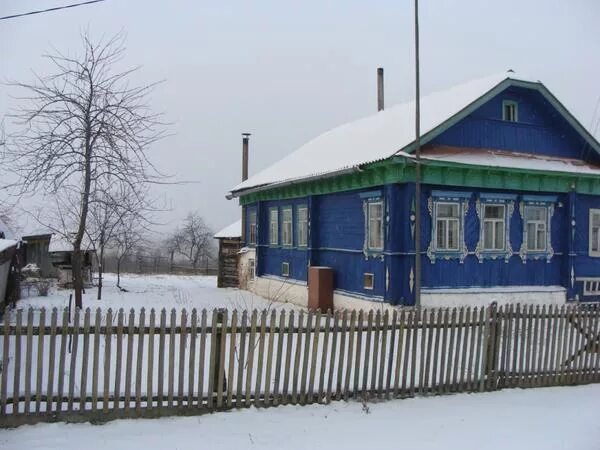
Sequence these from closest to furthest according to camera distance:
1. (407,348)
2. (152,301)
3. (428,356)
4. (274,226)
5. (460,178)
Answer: (407,348), (428,356), (460,178), (152,301), (274,226)

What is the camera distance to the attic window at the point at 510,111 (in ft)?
53.6

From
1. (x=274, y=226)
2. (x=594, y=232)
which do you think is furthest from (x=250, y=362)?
(x=274, y=226)

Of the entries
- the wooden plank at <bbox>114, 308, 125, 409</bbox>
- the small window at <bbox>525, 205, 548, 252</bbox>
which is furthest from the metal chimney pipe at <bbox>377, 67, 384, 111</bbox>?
the wooden plank at <bbox>114, 308, 125, 409</bbox>

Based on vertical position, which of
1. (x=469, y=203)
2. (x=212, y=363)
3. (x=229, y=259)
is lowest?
(x=212, y=363)

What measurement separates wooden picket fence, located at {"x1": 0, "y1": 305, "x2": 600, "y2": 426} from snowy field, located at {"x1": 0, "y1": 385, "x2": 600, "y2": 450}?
0.66ft

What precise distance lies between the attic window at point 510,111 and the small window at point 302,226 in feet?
23.3

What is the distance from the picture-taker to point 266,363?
23.3 feet

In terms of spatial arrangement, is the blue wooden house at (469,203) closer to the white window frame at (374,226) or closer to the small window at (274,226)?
the white window frame at (374,226)

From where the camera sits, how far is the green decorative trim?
1409 centimetres

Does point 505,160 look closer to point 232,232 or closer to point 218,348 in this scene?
point 218,348

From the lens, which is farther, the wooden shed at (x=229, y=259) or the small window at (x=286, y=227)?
the wooden shed at (x=229, y=259)

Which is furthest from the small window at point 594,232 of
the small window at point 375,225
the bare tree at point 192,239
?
the bare tree at point 192,239

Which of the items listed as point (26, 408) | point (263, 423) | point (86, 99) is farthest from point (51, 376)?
point (86, 99)

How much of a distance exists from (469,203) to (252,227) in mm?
12857
